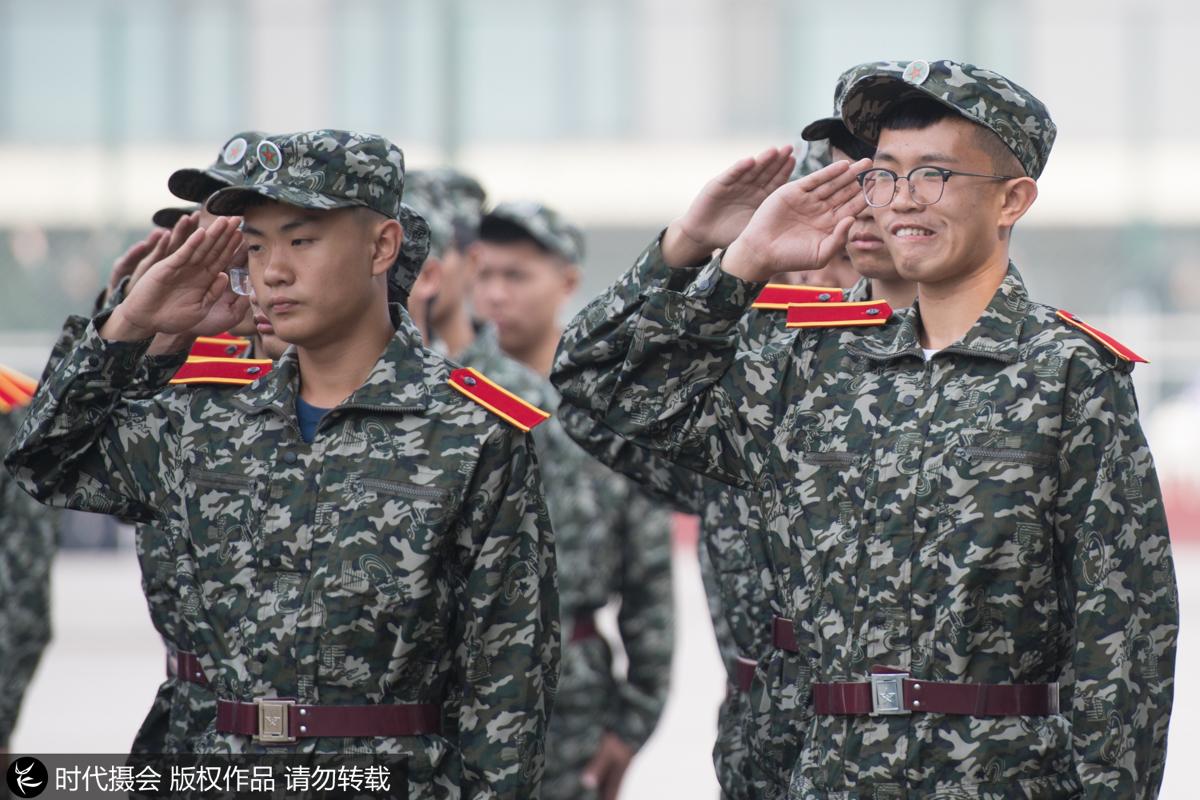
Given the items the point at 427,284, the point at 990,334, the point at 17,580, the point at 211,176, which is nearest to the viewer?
the point at 990,334

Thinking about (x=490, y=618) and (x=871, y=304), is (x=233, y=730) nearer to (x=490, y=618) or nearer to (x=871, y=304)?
(x=490, y=618)

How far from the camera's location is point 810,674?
311 cm

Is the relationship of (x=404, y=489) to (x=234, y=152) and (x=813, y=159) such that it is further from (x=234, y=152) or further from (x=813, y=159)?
(x=813, y=159)

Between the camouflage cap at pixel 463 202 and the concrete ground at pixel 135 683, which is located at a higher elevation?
the camouflage cap at pixel 463 202

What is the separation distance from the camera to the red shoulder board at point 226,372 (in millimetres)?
3344

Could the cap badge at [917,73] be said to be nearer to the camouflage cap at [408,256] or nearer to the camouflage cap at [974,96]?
the camouflage cap at [974,96]

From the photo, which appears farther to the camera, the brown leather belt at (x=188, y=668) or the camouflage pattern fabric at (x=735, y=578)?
the brown leather belt at (x=188, y=668)

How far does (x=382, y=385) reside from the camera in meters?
3.20

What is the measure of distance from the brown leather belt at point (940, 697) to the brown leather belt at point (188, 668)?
3.93ft

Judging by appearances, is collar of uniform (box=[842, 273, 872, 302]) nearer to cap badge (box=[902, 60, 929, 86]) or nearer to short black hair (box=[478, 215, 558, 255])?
cap badge (box=[902, 60, 929, 86])

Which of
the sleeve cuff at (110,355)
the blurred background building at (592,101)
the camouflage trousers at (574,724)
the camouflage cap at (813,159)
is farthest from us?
the blurred background building at (592,101)

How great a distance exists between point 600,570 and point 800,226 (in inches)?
87.0


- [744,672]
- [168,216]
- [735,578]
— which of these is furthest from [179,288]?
[744,672]

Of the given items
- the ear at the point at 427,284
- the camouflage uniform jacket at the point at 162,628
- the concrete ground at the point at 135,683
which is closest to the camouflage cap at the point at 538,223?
the ear at the point at 427,284
